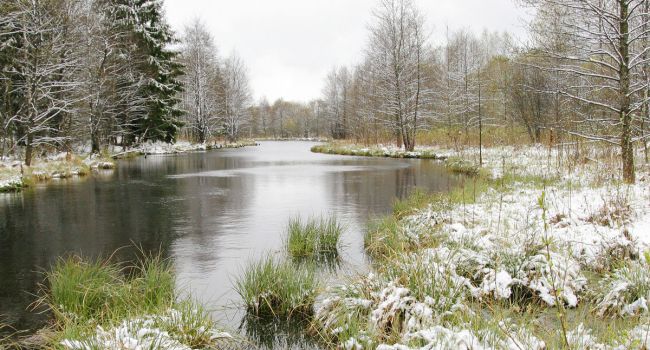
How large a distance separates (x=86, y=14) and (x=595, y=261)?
2546 centimetres

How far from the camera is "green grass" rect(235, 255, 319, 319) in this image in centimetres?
518

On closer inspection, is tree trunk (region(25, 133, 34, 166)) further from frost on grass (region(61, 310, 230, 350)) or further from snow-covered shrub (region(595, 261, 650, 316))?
snow-covered shrub (region(595, 261, 650, 316))

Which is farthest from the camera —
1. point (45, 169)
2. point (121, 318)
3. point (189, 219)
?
point (45, 169)

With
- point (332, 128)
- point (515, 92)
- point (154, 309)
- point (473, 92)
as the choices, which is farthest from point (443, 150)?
point (332, 128)

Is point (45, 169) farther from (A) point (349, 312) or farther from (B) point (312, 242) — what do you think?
(A) point (349, 312)

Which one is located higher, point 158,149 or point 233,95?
point 233,95

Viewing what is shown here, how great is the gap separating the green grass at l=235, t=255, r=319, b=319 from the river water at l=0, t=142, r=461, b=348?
0.27 metres

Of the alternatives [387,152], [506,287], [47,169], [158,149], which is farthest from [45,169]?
[387,152]

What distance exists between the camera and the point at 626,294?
4473 millimetres

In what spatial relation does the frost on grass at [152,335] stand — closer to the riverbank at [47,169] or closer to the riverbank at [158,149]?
the riverbank at [47,169]

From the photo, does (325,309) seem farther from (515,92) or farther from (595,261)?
(515,92)

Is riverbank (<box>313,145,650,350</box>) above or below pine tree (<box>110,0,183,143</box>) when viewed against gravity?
below

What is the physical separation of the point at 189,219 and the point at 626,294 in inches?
342

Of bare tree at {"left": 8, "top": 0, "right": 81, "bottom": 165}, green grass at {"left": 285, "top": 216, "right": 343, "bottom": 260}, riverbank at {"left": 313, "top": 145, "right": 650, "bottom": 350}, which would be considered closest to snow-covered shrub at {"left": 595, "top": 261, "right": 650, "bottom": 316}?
riverbank at {"left": 313, "top": 145, "right": 650, "bottom": 350}
